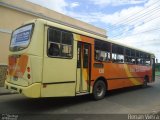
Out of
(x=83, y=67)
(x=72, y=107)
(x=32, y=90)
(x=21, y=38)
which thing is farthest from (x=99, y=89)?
(x=21, y=38)

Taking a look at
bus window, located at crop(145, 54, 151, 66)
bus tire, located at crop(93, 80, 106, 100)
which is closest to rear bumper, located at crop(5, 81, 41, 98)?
bus tire, located at crop(93, 80, 106, 100)

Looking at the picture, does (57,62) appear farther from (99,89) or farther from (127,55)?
(127,55)

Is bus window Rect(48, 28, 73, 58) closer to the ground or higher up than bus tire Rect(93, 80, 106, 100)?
higher up

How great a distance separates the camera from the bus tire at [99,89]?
35.0 feet

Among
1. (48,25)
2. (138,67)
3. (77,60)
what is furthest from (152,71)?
(48,25)

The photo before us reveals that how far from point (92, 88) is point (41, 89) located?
3271 mm

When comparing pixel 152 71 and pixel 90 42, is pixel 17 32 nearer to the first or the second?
pixel 90 42

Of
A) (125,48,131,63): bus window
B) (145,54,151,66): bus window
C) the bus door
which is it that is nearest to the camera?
the bus door

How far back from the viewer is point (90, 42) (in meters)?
10.4

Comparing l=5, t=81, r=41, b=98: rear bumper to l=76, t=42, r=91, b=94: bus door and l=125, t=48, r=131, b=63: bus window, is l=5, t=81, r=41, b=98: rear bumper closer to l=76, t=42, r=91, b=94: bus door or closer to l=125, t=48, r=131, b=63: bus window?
l=76, t=42, r=91, b=94: bus door

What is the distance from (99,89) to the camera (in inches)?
437

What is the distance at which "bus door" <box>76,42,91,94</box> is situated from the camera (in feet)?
31.3

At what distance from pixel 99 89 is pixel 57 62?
3525 mm

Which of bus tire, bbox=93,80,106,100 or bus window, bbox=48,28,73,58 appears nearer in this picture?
bus window, bbox=48,28,73,58
